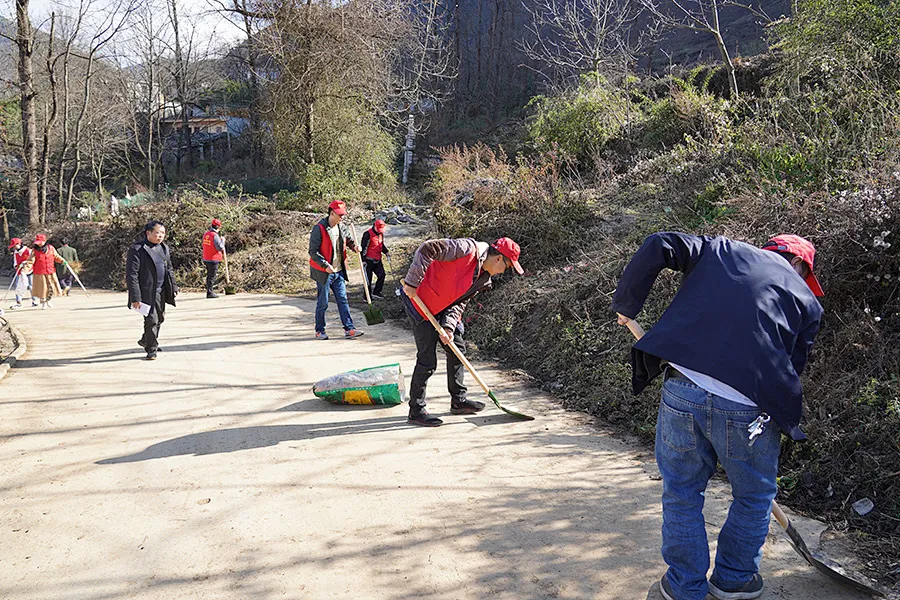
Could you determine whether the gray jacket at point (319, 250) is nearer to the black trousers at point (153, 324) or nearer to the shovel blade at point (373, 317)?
the shovel blade at point (373, 317)

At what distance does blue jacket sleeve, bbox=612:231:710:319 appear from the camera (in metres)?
2.84

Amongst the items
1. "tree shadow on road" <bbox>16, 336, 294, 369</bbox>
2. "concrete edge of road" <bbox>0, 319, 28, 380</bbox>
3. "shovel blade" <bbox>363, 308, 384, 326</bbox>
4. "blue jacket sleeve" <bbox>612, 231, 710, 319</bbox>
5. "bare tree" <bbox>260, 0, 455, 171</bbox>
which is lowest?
"tree shadow on road" <bbox>16, 336, 294, 369</bbox>

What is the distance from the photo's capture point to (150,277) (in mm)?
7762

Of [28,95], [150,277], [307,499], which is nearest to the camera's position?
[307,499]

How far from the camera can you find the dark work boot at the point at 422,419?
18.0ft

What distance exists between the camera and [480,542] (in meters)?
3.53

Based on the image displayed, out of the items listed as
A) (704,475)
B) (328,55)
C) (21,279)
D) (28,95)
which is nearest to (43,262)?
(21,279)

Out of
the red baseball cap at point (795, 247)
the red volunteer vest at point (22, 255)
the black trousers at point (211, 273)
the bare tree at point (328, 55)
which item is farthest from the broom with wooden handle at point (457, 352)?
the bare tree at point (328, 55)

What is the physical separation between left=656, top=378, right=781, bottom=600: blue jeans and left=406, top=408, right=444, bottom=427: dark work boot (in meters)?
2.86

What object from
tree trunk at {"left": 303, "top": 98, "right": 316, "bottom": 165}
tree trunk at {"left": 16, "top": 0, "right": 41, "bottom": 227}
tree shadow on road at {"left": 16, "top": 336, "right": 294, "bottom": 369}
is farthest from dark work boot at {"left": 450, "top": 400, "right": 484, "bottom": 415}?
tree trunk at {"left": 16, "top": 0, "right": 41, "bottom": 227}

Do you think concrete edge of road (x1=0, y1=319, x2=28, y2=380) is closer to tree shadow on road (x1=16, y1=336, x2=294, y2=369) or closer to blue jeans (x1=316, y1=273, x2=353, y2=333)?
tree shadow on road (x1=16, y1=336, x2=294, y2=369)

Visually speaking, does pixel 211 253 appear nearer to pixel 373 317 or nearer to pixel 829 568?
pixel 373 317

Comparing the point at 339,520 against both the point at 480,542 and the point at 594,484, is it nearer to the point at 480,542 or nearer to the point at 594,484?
the point at 480,542

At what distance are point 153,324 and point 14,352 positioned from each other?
2085 mm
